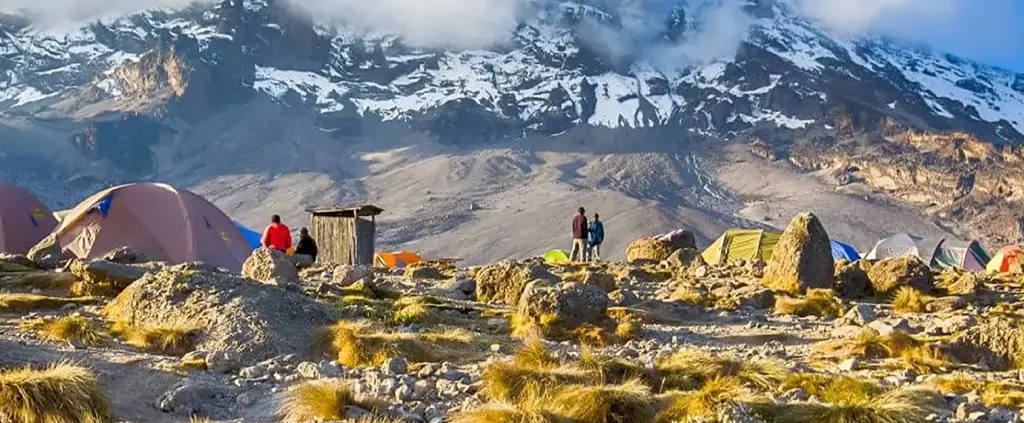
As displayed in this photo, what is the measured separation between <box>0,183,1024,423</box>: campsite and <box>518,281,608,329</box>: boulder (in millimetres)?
29

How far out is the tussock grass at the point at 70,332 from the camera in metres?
9.13

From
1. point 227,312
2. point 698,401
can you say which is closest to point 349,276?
point 227,312

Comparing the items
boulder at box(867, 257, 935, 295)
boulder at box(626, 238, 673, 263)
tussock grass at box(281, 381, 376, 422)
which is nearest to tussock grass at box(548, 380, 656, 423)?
tussock grass at box(281, 381, 376, 422)

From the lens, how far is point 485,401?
7.43 m

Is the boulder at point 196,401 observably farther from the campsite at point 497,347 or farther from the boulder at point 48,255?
the boulder at point 48,255

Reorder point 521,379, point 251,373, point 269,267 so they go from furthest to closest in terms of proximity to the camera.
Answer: point 269,267 → point 251,373 → point 521,379

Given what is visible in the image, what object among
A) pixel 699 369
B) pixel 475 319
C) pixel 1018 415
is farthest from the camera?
pixel 475 319

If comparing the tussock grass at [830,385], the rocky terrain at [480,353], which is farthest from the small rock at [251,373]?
the tussock grass at [830,385]

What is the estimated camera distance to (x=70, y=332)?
9.23 meters

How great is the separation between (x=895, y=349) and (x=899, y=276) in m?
8.91

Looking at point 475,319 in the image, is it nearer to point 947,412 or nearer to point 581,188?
point 947,412

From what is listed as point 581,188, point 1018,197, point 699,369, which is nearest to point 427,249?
point 581,188

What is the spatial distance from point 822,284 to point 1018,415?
441 inches

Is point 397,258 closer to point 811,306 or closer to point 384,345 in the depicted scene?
point 811,306
